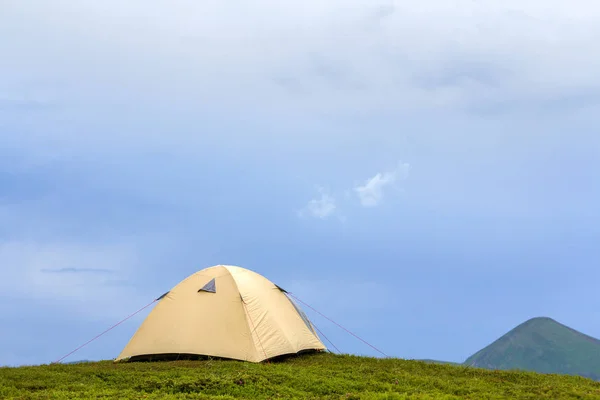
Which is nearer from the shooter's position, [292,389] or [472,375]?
[292,389]

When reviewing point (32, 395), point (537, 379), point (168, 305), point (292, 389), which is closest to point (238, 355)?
point (168, 305)

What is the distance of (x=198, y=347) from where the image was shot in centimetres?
1984

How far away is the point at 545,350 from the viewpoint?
6250 cm

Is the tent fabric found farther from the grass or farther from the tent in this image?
the grass

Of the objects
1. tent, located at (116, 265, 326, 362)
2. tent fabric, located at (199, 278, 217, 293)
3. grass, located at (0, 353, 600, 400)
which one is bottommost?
grass, located at (0, 353, 600, 400)

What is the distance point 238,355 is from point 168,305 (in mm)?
3780

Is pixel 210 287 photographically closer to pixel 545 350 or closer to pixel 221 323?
pixel 221 323

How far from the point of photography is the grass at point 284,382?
1369cm

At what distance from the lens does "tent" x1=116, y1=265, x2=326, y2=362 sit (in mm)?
19734

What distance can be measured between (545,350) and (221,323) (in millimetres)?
53970

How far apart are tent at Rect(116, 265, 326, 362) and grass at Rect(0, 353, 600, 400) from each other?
995mm

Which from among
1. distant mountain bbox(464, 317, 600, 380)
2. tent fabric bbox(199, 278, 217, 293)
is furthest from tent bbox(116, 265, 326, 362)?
distant mountain bbox(464, 317, 600, 380)

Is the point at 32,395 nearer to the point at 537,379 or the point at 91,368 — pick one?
the point at 91,368

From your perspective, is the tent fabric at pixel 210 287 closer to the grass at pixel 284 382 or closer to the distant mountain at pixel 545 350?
the grass at pixel 284 382
